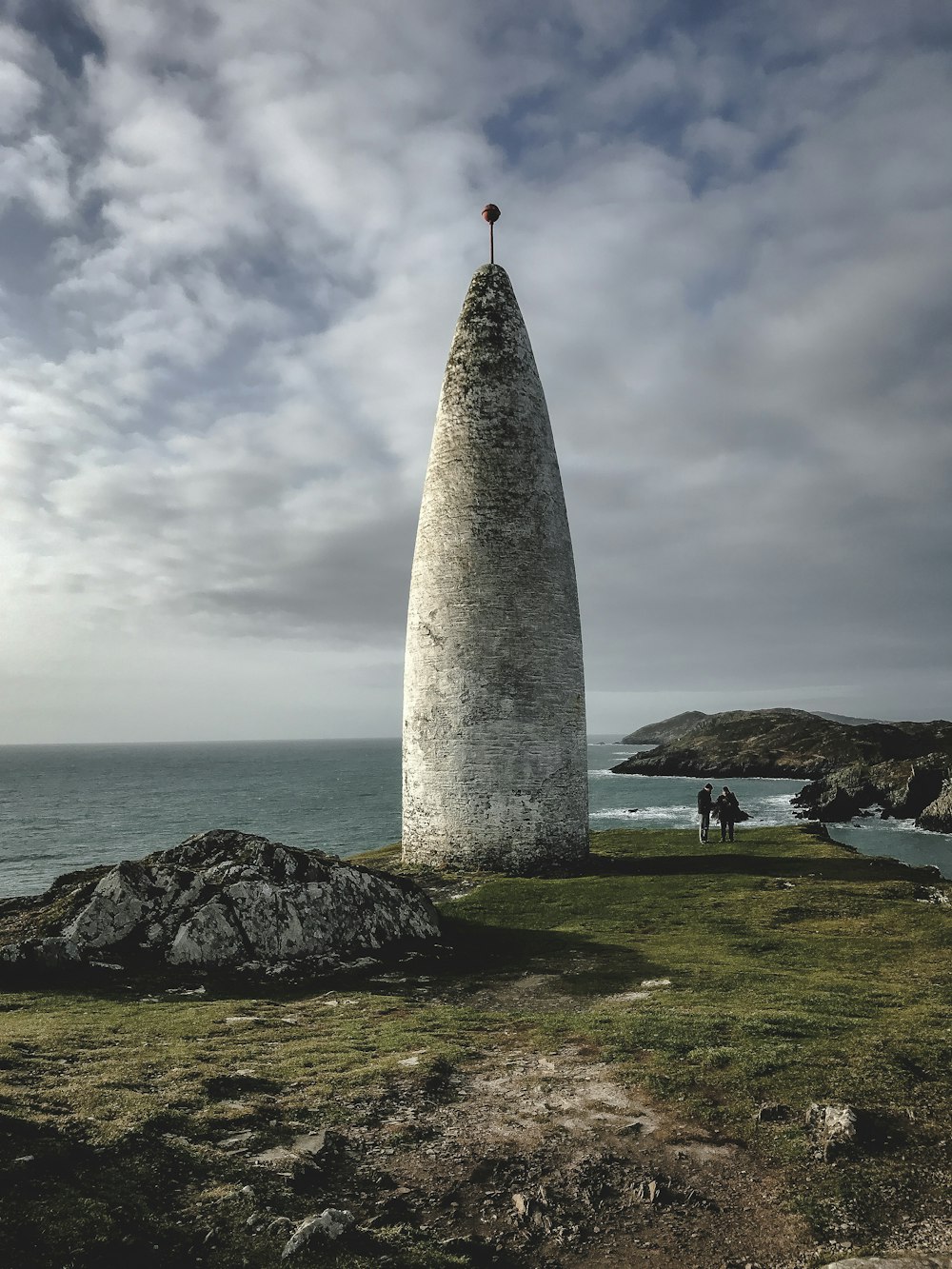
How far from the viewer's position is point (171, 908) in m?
13.7

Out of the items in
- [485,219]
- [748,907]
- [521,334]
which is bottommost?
[748,907]

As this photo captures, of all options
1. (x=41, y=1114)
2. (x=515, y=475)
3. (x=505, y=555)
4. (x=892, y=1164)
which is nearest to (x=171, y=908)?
(x=41, y=1114)

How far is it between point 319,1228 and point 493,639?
19.0 metres

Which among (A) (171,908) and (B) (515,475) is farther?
(B) (515,475)

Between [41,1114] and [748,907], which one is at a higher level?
[41,1114]

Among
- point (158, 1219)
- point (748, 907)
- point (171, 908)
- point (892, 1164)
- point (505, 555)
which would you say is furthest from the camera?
point (505, 555)

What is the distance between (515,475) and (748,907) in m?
14.2

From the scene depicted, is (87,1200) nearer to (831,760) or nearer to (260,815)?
(260,815)

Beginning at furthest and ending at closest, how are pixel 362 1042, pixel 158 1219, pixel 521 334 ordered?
pixel 521 334
pixel 362 1042
pixel 158 1219

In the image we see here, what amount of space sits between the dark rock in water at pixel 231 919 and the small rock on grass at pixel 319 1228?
27.3ft

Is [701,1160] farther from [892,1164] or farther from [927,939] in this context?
[927,939]

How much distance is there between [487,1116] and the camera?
22.3 ft

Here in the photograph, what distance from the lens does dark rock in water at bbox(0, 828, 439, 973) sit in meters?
12.8

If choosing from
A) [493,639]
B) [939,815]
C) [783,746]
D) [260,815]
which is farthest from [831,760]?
[493,639]
